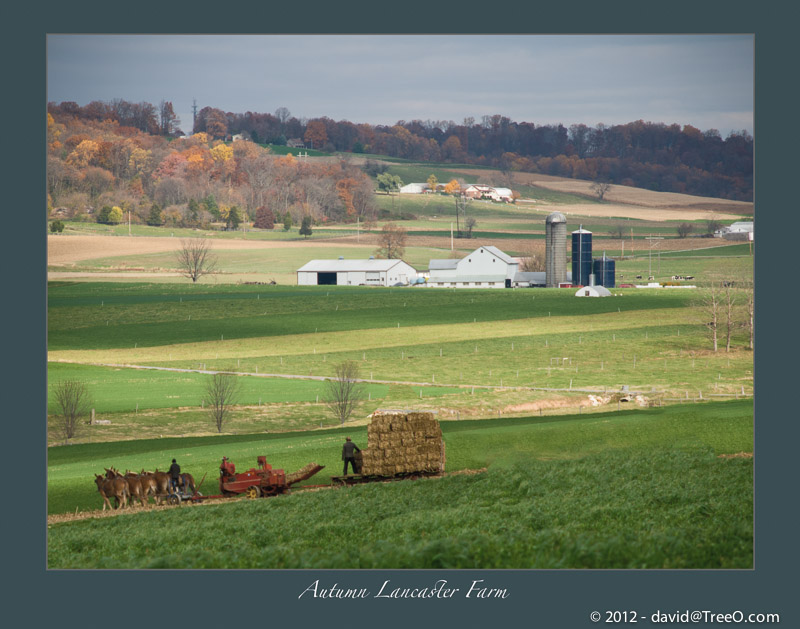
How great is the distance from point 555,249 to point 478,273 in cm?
287

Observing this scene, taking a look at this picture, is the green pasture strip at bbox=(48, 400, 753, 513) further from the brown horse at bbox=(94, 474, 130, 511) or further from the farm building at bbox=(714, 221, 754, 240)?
the farm building at bbox=(714, 221, 754, 240)

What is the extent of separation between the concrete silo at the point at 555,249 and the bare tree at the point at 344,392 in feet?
29.8

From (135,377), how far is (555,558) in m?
18.6

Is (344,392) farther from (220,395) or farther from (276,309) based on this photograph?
(276,309)

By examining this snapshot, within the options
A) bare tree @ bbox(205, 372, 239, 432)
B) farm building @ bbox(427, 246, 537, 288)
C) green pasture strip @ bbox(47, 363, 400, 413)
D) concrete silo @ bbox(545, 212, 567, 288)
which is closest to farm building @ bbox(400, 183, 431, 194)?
farm building @ bbox(427, 246, 537, 288)

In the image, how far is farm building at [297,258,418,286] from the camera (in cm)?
3281

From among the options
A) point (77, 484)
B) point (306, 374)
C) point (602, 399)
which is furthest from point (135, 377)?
point (602, 399)

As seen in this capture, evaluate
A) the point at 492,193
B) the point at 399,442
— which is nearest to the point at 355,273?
the point at 492,193

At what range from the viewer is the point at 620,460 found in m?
20.4

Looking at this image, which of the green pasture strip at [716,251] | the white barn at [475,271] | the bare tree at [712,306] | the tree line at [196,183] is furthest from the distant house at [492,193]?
the bare tree at [712,306]

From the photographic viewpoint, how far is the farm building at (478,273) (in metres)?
35.5

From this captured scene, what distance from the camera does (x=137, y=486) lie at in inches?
747

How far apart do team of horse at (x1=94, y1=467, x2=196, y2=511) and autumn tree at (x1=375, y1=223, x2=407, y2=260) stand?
15.8 metres

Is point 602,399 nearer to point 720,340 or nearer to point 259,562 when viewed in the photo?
point 720,340
